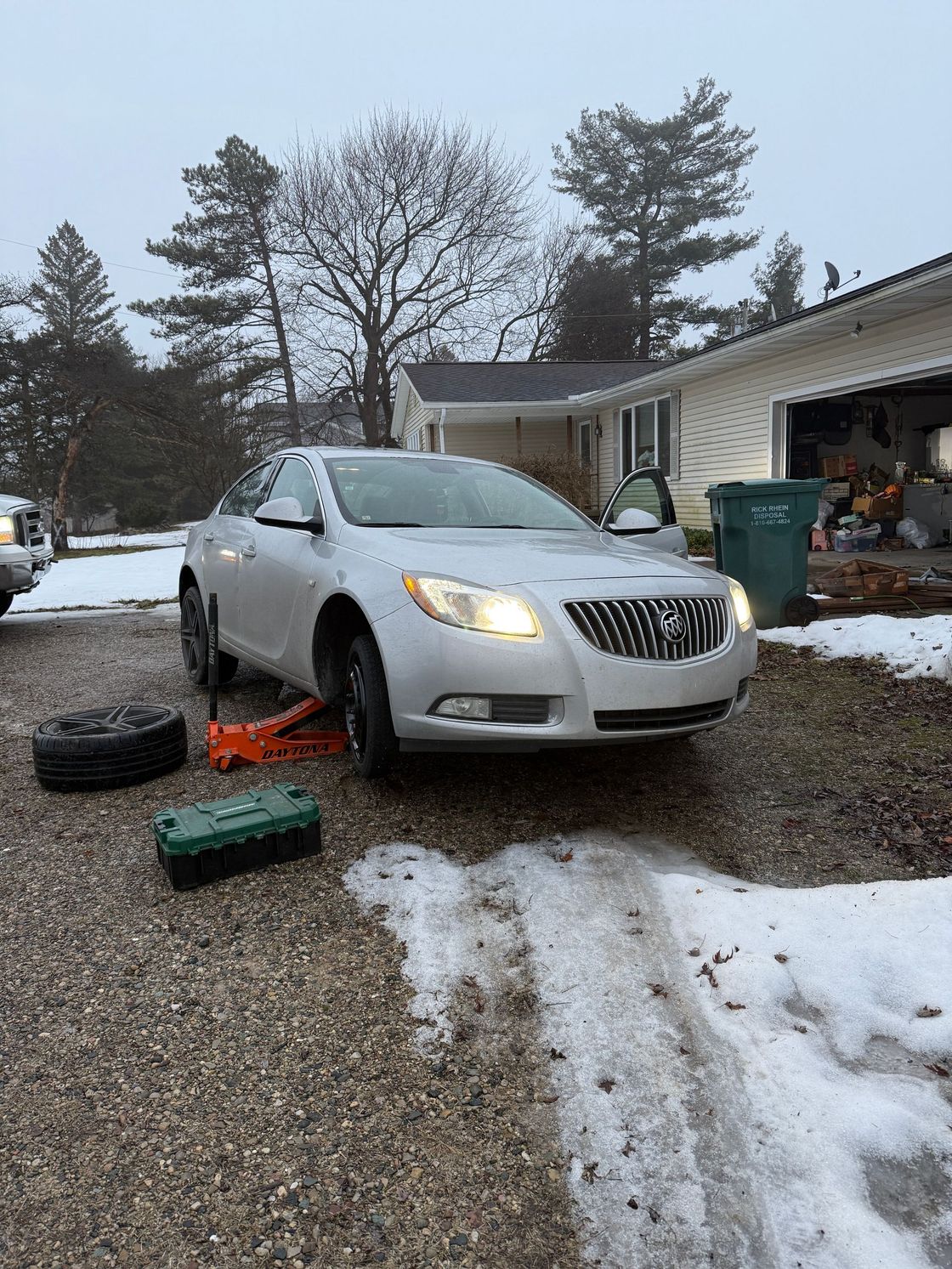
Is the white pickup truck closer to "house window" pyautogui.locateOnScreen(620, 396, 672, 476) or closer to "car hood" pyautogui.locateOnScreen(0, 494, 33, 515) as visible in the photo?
"car hood" pyautogui.locateOnScreen(0, 494, 33, 515)

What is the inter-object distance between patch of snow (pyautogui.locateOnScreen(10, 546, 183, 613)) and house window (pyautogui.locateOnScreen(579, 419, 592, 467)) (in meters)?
10.2

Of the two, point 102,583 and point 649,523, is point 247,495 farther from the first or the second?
point 102,583

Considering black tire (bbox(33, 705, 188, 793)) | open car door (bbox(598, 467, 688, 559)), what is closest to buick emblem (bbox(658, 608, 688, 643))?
open car door (bbox(598, 467, 688, 559))

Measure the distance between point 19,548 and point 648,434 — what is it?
1402 cm

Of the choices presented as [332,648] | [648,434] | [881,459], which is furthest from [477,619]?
[648,434]

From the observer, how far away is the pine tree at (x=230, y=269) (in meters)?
32.7

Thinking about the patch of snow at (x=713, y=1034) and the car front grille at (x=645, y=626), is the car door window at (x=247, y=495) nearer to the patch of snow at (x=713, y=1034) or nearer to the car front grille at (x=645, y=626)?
the car front grille at (x=645, y=626)

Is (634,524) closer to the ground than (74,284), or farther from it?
closer to the ground

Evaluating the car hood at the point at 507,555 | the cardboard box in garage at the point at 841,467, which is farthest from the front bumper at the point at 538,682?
the cardboard box in garage at the point at 841,467

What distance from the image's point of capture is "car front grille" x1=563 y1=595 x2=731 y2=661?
319 cm

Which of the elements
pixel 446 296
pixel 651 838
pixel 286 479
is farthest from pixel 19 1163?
pixel 446 296

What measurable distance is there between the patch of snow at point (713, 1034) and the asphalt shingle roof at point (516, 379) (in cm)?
1947

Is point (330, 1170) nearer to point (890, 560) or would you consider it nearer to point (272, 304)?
point (890, 560)

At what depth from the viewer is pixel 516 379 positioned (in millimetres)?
22812
